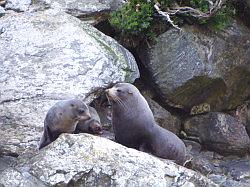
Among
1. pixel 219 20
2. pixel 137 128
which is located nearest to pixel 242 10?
pixel 219 20

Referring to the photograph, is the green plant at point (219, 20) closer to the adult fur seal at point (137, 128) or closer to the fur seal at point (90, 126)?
the adult fur seal at point (137, 128)

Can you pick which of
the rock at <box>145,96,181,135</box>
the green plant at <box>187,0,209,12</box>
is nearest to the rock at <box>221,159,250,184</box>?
the rock at <box>145,96,181,135</box>

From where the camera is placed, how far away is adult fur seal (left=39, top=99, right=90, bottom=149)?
675 cm

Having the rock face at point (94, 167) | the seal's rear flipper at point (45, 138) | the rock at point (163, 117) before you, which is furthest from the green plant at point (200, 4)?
the rock face at point (94, 167)

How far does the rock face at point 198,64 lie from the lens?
9000mm

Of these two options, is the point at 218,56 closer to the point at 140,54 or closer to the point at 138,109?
the point at 140,54

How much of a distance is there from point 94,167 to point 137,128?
166 centimetres

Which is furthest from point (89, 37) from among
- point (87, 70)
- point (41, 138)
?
point (41, 138)

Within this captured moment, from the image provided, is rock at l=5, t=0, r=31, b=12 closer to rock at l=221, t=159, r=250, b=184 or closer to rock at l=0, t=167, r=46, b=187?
rock at l=221, t=159, r=250, b=184

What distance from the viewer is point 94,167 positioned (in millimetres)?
5656

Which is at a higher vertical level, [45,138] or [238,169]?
[45,138]

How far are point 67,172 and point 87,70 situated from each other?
2781 mm

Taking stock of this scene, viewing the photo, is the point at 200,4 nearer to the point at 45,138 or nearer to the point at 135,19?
the point at 135,19

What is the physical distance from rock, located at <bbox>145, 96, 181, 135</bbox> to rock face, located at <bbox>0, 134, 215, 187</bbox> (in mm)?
3260
